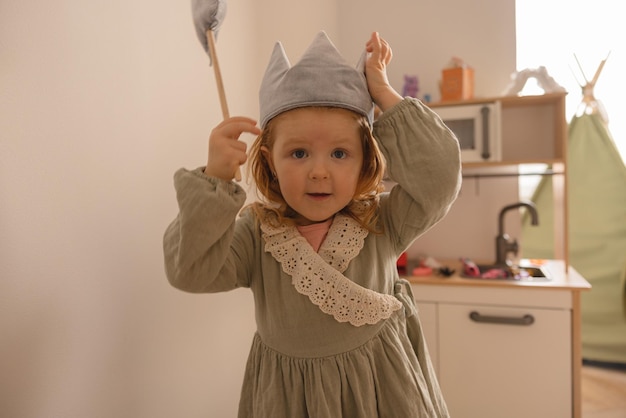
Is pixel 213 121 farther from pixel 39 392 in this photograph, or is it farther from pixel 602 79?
pixel 602 79

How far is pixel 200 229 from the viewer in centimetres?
58

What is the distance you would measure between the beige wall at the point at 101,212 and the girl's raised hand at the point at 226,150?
292 mm

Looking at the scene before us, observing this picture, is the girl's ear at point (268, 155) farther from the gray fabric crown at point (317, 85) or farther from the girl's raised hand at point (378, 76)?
the girl's raised hand at point (378, 76)

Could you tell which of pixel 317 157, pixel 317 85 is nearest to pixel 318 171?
pixel 317 157

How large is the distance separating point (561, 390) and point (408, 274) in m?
0.66

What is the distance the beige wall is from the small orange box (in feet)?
3.22

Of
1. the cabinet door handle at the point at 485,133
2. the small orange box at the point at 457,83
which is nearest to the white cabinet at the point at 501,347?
the cabinet door handle at the point at 485,133

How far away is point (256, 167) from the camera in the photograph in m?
0.78

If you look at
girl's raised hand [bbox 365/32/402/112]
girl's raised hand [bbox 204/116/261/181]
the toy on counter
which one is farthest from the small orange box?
girl's raised hand [bbox 204/116/261/181]

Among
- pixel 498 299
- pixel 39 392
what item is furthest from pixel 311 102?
pixel 498 299

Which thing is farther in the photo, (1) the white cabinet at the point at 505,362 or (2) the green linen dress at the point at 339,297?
(1) the white cabinet at the point at 505,362

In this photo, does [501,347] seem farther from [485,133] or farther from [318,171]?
[318,171]

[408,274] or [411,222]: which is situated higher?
[411,222]

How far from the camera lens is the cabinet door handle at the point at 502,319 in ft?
5.01
